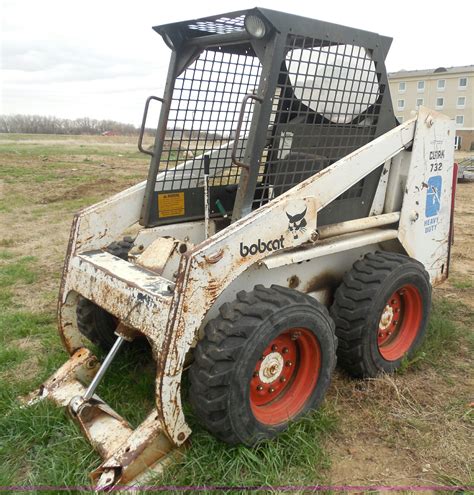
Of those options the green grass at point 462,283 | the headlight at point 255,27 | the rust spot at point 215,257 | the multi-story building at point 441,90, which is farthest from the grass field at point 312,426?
the multi-story building at point 441,90

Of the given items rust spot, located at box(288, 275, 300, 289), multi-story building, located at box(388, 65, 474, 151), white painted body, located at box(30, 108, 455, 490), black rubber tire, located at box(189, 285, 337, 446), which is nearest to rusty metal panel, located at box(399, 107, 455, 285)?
white painted body, located at box(30, 108, 455, 490)

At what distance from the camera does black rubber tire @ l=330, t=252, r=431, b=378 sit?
307 centimetres

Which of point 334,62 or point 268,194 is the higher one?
point 334,62

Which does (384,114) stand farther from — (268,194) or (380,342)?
(380,342)

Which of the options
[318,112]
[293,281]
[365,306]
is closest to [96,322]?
[293,281]

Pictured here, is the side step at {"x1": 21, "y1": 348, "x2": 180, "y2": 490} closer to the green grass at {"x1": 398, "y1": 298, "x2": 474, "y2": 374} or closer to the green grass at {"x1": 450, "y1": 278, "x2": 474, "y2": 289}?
the green grass at {"x1": 398, "y1": 298, "x2": 474, "y2": 374}

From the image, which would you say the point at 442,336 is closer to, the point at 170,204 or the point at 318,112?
the point at 318,112

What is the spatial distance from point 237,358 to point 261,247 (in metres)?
0.57

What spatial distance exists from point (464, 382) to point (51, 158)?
19828mm

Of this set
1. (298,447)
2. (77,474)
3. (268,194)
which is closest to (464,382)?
(298,447)

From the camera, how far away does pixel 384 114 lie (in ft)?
11.2

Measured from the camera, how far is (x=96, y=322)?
3297mm

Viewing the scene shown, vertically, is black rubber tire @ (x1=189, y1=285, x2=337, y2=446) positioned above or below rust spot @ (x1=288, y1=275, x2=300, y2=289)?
below

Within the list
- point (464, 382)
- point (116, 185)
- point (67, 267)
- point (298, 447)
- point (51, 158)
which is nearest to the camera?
point (298, 447)
